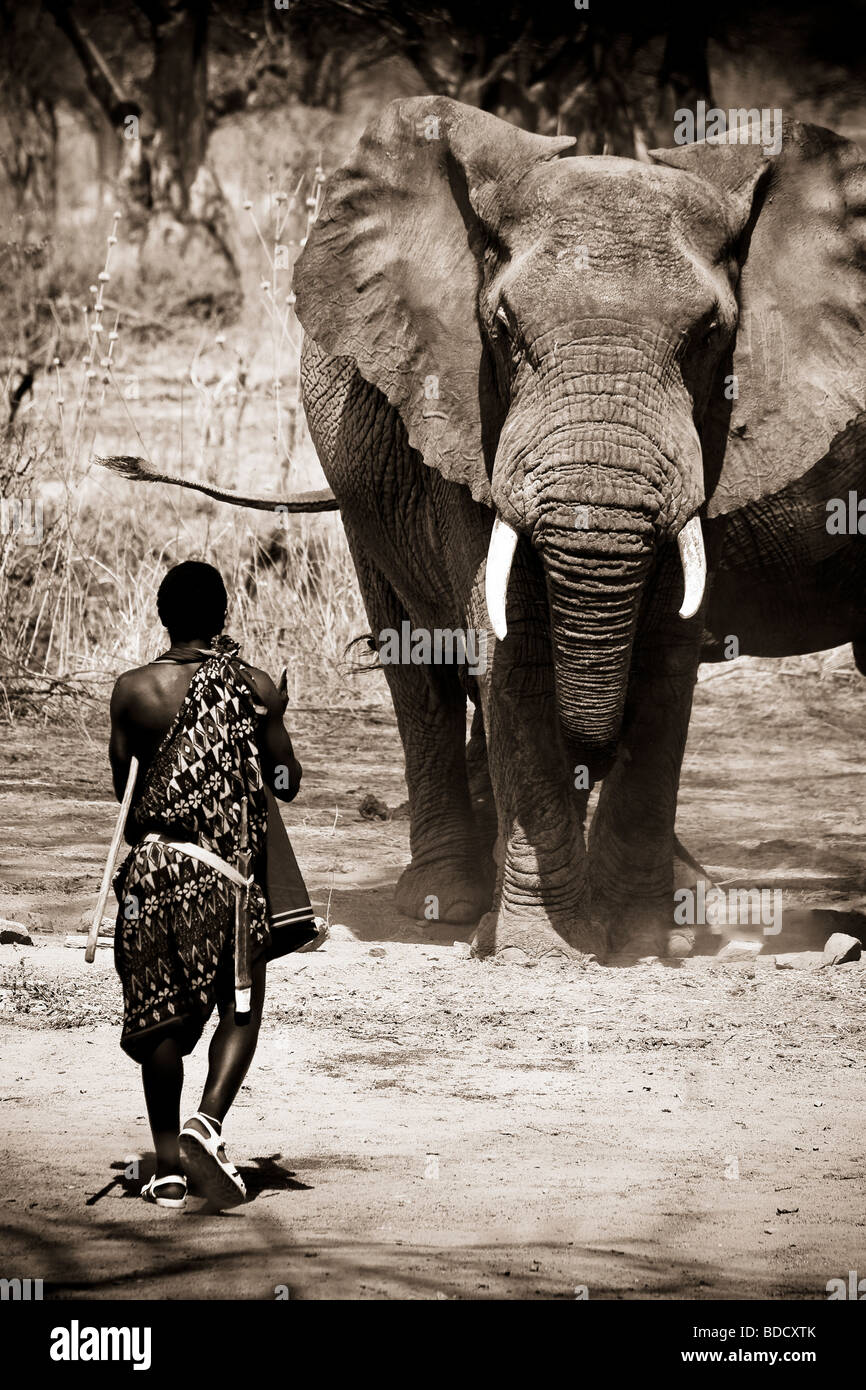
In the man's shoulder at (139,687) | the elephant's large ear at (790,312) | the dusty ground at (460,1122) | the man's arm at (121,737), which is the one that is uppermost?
the elephant's large ear at (790,312)

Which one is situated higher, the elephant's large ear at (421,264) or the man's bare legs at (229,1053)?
the elephant's large ear at (421,264)

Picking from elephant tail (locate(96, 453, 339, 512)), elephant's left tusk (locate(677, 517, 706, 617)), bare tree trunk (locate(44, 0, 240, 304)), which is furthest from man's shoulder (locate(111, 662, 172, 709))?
bare tree trunk (locate(44, 0, 240, 304))

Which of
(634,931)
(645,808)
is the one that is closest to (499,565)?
(645,808)

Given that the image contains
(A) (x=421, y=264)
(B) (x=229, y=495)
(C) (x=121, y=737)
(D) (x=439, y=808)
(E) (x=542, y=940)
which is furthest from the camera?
(B) (x=229, y=495)

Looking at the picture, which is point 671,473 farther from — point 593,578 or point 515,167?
point 515,167

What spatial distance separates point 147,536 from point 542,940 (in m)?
6.91

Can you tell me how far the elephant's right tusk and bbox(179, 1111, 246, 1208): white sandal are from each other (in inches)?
96.6

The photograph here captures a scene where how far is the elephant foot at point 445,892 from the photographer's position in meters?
8.12

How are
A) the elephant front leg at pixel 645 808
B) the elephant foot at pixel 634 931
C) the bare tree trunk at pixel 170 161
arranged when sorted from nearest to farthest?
the elephant front leg at pixel 645 808 < the elephant foot at pixel 634 931 < the bare tree trunk at pixel 170 161

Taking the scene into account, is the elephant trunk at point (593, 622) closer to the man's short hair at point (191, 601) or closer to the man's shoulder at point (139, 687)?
the man's short hair at point (191, 601)

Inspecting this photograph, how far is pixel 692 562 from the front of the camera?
6.41m

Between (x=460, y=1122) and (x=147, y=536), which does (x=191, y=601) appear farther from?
(x=147, y=536)

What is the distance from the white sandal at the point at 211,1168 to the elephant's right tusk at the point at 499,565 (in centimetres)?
245

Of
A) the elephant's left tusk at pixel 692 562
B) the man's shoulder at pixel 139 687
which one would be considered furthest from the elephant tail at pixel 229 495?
the man's shoulder at pixel 139 687
